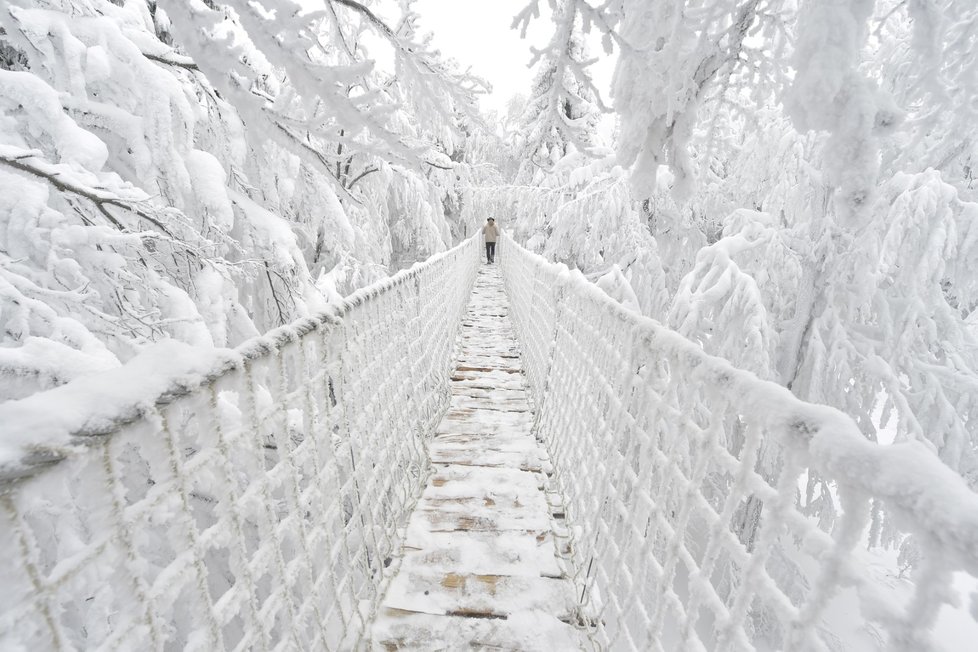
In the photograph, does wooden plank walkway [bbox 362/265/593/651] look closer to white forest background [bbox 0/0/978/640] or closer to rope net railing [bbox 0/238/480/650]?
rope net railing [bbox 0/238/480/650]

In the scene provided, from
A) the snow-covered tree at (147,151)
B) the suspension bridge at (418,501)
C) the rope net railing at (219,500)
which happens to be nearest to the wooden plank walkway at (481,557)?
the suspension bridge at (418,501)

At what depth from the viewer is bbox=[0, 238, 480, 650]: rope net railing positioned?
2.35 ft

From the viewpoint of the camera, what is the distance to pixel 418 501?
3.04 metres

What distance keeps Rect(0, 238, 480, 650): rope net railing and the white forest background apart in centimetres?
39

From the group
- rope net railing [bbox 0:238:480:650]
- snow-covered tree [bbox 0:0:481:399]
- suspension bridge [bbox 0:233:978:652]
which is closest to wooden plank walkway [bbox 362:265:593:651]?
suspension bridge [bbox 0:233:978:652]

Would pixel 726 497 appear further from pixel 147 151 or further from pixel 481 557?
pixel 147 151

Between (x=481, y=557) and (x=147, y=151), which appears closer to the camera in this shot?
(x=147, y=151)

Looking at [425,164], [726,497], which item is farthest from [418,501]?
[425,164]

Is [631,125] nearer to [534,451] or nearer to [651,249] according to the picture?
[534,451]

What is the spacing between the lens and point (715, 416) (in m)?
1.37

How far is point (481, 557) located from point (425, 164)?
2.78m

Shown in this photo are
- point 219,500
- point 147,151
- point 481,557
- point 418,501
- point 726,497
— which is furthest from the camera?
point 418,501

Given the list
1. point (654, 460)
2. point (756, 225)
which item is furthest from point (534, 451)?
point (756, 225)

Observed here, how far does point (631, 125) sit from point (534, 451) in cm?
264
